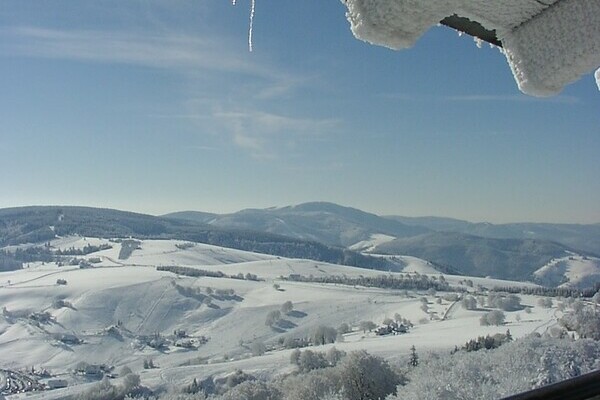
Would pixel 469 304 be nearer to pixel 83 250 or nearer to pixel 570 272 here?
pixel 83 250

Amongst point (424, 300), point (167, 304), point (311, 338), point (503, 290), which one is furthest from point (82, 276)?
point (503, 290)

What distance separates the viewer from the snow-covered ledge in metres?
0.92

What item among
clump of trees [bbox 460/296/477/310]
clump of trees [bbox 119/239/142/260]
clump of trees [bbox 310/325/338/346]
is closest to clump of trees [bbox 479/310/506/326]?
clump of trees [bbox 460/296/477/310]

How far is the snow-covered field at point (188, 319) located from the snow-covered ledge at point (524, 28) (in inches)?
1827

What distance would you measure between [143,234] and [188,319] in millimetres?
108915

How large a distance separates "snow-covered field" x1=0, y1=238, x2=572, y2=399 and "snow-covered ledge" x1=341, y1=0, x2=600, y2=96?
46.4 m

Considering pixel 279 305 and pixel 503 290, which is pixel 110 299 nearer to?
pixel 279 305

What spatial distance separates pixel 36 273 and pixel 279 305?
208 feet

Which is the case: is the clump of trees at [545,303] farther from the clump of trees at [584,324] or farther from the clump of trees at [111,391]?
the clump of trees at [111,391]

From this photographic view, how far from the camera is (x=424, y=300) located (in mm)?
82062

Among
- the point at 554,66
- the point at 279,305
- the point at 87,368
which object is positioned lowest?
the point at 87,368

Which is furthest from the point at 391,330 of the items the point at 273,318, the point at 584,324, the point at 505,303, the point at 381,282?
the point at 381,282

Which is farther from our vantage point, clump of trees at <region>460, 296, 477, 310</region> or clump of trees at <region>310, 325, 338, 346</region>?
clump of trees at <region>460, 296, 477, 310</region>

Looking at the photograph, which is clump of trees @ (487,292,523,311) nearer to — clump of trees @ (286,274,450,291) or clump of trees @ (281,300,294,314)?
clump of trees @ (286,274,450,291)
